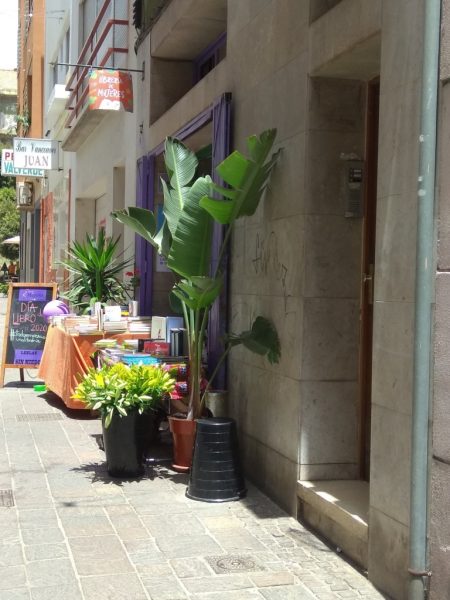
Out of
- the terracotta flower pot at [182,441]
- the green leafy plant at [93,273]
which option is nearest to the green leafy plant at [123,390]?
the terracotta flower pot at [182,441]

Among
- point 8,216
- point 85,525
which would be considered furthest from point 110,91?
point 8,216

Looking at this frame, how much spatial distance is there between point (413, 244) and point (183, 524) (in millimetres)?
2628

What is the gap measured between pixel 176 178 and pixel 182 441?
224cm

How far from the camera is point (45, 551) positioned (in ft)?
16.2

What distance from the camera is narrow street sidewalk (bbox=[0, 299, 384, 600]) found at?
4.40m

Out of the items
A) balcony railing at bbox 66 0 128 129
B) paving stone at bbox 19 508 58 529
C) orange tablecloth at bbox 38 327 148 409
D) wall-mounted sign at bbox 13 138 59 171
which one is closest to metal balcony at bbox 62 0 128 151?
balcony railing at bbox 66 0 128 129

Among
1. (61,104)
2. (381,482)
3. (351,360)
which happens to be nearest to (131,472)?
(351,360)

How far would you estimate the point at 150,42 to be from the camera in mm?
10945

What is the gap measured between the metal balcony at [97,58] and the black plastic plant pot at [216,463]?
326 inches

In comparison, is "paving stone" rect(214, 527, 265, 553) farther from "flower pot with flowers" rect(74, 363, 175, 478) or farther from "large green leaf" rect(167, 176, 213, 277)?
"large green leaf" rect(167, 176, 213, 277)

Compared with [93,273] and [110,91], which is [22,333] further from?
[110,91]

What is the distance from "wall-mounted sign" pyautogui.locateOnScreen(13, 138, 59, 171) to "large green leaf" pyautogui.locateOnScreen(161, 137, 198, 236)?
44.9 feet

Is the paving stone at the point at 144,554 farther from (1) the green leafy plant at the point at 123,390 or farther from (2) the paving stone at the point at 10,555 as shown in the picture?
(1) the green leafy plant at the point at 123,390

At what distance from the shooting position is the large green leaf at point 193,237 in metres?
6.37
